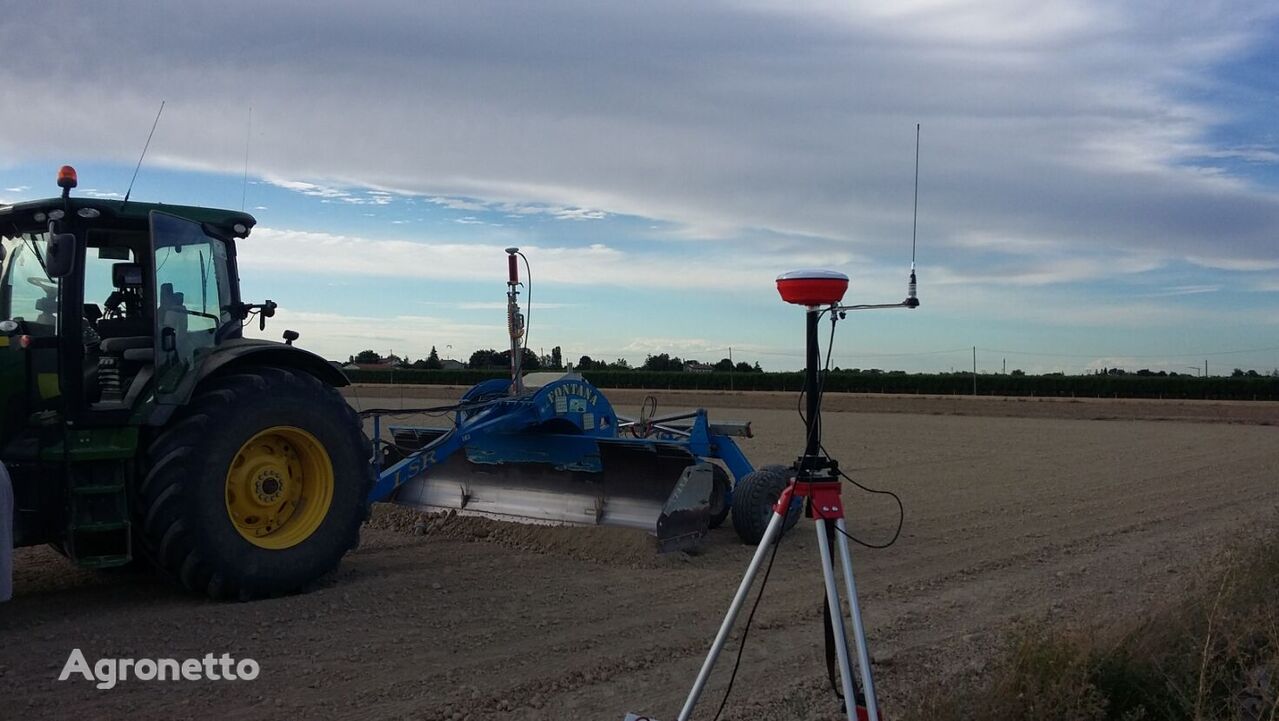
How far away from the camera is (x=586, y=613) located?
21.1 feet

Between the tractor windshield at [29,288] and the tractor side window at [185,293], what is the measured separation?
0.59 metres

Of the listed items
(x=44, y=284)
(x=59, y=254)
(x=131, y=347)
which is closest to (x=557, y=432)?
(x=131, y=347)

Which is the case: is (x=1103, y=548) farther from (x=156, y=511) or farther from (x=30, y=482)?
(x=30, y=482)

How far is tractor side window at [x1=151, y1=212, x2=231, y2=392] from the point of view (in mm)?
6512

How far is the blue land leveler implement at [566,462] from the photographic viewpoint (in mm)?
8508

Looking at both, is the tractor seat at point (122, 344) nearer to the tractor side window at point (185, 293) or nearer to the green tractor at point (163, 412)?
the green tractor at point (163, 412)

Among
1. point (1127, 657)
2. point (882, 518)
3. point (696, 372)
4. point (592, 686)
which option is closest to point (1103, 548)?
point (882, 518)

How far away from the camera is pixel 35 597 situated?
649cm

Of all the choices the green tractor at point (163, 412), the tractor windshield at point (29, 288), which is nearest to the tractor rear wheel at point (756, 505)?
the green tractor at point (163, 412)

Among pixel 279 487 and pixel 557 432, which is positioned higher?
pixel 557 432

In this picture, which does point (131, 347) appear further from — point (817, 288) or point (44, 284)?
point (817, 288)

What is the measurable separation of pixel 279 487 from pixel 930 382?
4463 centimetres

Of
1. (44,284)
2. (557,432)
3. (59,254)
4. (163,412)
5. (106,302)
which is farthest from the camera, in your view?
(557,432)

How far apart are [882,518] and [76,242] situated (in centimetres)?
736
